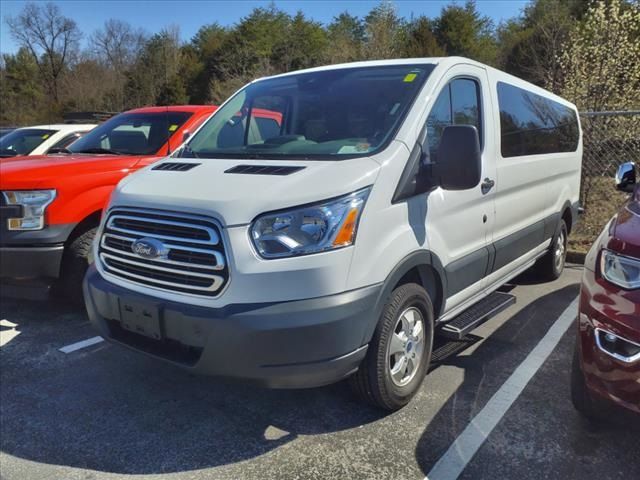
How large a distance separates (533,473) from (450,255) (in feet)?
4.22

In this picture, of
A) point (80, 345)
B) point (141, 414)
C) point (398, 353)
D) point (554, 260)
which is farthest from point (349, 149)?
point (554, 260)

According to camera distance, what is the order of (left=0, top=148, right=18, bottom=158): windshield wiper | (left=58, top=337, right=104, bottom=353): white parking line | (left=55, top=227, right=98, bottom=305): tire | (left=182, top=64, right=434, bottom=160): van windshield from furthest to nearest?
(left=0, top=148, right=18, bottom=158): windshield wiper
(left=55, top=227, right=98, bottom=305): tire
(left=58, top=337, right=104, bottom=353): white parking line
(left=182, top=64, right=434, bottom=160): van windshield

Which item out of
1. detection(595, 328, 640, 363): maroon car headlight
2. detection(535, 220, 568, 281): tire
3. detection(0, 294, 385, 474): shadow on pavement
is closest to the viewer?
detection(595, 328, 640, 363): maroon car headlight

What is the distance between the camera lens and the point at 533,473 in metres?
2.46

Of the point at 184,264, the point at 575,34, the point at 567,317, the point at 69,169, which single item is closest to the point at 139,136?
the point at 69,169

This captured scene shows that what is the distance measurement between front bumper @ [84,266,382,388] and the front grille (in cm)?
12

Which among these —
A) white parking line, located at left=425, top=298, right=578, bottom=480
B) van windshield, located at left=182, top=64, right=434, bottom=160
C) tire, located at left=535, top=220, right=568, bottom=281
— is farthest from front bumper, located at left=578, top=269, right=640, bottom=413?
tire, located at left=535, top=220, right=568, bottom=281

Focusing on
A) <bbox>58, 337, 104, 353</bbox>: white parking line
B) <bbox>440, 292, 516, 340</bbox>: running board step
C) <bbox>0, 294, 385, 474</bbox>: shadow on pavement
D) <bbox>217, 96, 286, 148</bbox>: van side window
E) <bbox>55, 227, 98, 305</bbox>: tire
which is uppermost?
<bbox>217, 96, 286, 148</bbox>: van side window

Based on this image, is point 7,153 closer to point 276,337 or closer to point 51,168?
point 51,168

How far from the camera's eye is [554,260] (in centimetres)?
554

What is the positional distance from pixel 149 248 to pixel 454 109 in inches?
82.3

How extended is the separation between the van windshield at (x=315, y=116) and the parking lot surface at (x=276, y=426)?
4.99 ft

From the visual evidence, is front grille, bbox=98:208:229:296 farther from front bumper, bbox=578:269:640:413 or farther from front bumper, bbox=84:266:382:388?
front bumper, bbox=578:269:640:413

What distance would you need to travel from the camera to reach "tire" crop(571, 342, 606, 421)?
269cm
